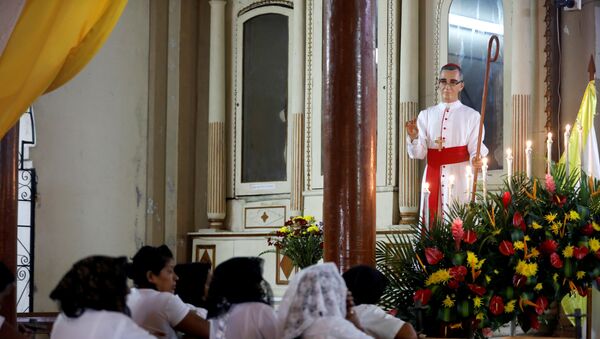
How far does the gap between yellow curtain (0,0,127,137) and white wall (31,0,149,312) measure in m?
5.36

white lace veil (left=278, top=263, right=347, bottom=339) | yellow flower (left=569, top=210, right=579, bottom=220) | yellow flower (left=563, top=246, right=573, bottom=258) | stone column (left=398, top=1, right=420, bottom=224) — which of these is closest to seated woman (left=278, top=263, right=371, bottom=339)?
white lace veil (left=278, top=263, right=347, bottom=339)

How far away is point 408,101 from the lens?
9.85m

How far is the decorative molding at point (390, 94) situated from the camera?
998 cm

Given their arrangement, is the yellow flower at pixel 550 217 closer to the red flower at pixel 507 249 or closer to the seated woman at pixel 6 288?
A: the red flower at pixel 507 249

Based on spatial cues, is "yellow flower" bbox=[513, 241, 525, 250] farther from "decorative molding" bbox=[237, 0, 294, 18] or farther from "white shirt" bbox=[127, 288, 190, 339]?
"decorative molding" bbox=[237, 0, 294, 18]

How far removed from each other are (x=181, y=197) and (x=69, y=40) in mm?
6182

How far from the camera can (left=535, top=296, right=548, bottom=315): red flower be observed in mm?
5637

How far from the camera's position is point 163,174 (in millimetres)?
11562

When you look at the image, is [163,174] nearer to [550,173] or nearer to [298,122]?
[298,122]

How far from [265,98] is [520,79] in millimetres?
3312

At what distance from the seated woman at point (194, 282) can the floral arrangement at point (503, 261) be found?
1.10 m

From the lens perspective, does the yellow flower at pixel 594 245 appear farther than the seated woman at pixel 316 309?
Yes

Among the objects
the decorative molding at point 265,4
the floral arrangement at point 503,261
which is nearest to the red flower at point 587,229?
the floral arrangement at point 503,261

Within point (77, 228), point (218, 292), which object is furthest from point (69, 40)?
point (77, 228)
